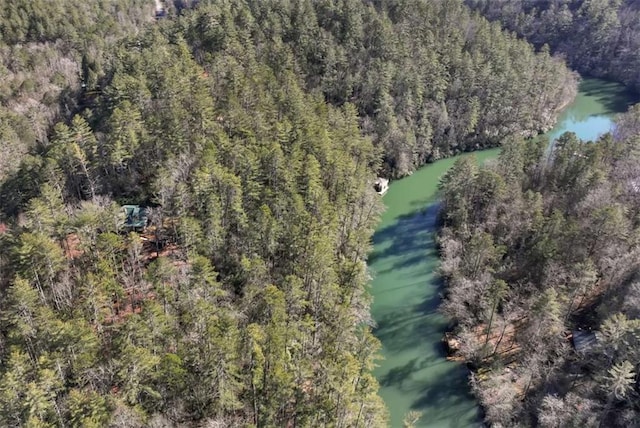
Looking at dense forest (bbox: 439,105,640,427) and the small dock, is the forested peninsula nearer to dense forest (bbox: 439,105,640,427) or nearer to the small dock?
dense forest (bbox: 439,105,640,427)

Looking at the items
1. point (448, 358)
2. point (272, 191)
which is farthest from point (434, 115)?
point (448, 358)

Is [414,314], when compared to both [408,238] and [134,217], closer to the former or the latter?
[408,238]

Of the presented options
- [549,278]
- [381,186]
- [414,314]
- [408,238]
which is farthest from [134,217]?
[549,278]

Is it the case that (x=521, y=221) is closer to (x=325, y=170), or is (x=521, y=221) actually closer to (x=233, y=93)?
(x=325, y=170)

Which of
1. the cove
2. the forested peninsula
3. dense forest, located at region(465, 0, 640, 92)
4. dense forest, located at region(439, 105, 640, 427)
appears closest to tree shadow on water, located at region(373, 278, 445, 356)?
the cove

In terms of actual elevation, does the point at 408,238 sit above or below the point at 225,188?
below

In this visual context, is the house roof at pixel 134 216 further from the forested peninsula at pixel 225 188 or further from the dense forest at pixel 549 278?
the dense forest at pixel 549 278

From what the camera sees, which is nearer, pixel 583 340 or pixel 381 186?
pixel 583 340

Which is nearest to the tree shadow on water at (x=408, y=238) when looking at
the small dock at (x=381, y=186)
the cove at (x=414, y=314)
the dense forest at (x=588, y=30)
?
the cove at (x=414, y=314)
